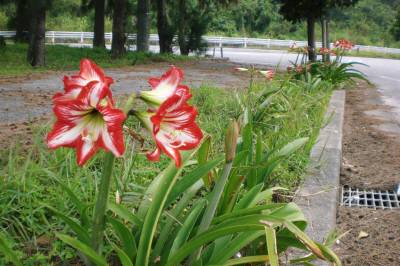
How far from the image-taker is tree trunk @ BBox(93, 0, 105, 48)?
21.6 meters

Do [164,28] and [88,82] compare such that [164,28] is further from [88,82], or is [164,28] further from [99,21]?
[88,82]

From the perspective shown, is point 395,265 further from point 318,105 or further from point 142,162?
point 318,105

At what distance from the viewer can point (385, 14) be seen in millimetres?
55406

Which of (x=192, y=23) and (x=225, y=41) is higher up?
(x=225, y=41)

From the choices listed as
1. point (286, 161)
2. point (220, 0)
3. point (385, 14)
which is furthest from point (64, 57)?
point (385, 14)

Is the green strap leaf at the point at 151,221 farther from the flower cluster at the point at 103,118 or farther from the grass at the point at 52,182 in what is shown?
the flower cluster at the point at 103,118

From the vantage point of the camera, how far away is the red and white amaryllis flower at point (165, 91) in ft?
4.82

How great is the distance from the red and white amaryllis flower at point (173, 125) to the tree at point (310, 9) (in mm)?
14361

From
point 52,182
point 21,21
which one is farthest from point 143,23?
point 52,182

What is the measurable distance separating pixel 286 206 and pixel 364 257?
2.52 ft

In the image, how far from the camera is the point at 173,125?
145 centimetres

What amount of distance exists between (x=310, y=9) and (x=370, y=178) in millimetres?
12325

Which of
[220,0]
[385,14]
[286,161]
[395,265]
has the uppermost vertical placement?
[385,14]

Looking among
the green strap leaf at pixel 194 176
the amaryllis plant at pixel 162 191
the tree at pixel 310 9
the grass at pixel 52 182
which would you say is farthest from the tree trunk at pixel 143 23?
the green strap leaf at pixel 194 176
